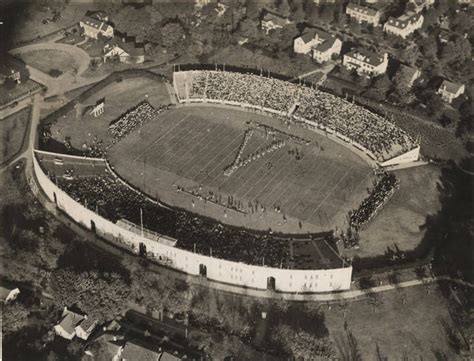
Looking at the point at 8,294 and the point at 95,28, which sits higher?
the point at 95,28

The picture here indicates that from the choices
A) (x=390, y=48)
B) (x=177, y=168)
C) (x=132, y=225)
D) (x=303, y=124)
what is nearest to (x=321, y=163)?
(x=303, y=124)

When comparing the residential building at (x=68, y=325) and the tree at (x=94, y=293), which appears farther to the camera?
the tree at (x=94, y=293)

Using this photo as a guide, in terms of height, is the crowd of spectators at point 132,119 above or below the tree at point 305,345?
below

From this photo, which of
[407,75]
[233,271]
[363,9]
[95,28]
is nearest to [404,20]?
[363,9]

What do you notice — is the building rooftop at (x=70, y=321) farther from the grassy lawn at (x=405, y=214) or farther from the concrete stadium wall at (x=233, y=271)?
the grassy lawn at (x=405, y=214)

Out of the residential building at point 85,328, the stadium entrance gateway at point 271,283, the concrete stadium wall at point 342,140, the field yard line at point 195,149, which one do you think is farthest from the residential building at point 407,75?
the residential building at point 85,328

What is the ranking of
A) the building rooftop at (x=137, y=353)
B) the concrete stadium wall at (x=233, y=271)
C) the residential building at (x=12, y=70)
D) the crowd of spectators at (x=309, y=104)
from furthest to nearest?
the residential building at (x=12, y=70)
the crowd of spectators at (x=309, y=104)
the concrete stadium wall at (x=233, y=271)
the building rooftop at (x=137, y=353)

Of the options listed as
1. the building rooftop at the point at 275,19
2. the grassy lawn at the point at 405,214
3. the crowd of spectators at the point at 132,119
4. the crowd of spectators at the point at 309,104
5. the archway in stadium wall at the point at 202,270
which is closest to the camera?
the archway in stadium wall at the point at 202,270

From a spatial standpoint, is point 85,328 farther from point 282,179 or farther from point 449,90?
point 449,90
